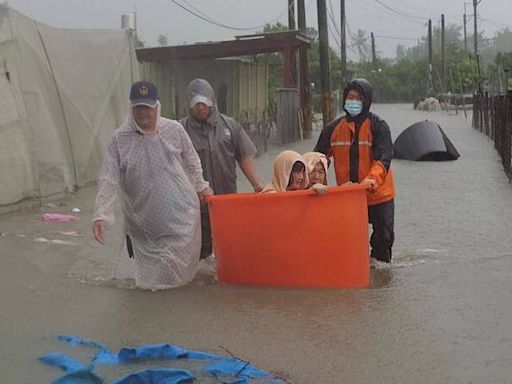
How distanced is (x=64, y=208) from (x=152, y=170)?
4683mm

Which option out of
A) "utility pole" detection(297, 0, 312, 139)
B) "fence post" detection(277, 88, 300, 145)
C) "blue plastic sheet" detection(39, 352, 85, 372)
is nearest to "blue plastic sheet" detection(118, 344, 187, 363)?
"blue plastic sheet" detection(39, 352, 85, 372)

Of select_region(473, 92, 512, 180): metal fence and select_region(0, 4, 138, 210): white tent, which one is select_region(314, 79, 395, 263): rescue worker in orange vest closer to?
select_region(0, 4, 138, 210): white tent

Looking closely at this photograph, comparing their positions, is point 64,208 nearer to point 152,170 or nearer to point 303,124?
point 152,170

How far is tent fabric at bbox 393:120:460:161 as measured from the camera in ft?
54.3

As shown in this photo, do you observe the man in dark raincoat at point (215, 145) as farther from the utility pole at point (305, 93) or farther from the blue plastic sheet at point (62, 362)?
the utility pole at point (305, 93)

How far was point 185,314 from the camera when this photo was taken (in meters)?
5.22

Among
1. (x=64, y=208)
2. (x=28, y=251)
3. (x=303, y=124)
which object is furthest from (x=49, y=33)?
(x=303, y=124)

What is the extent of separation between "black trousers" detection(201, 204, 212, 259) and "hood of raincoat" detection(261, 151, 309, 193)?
0.87 m

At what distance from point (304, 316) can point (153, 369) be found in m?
1.38

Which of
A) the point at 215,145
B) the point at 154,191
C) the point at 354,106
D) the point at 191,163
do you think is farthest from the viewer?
the point at 215,145

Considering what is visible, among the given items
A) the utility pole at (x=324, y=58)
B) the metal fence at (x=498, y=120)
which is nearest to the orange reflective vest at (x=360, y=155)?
the metal fence at (x=498, y=120)

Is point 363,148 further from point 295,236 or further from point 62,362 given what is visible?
point 62,362

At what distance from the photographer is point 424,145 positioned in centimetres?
1662

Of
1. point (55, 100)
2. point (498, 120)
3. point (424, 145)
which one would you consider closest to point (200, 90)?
point (55, 100)
